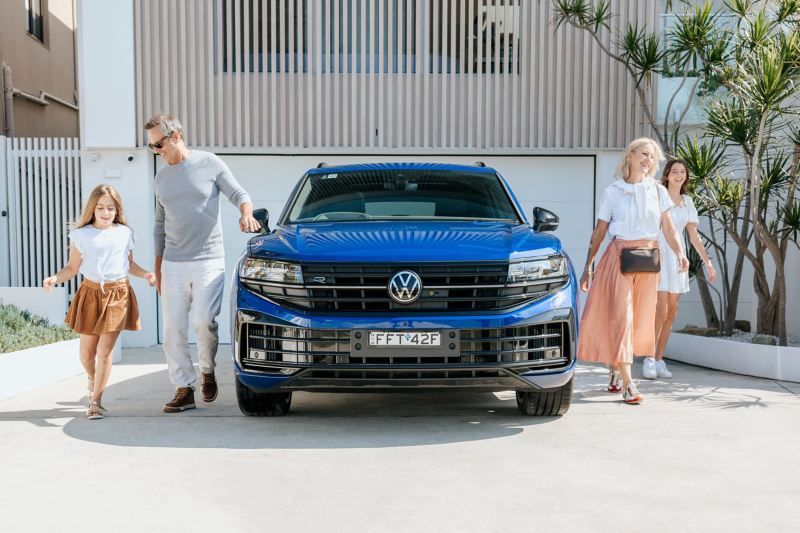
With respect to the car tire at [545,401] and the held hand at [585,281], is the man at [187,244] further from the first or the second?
the held hand at [585,281]

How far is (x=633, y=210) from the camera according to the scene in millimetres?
5996

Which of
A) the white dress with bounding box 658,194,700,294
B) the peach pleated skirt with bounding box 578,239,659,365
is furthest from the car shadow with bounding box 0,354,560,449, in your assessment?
the white dress with bounding box 658,194,700,294

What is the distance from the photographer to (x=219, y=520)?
11.6 ft

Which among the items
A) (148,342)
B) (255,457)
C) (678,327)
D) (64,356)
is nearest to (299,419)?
(255,457)

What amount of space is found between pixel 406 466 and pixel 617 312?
7.31 feet

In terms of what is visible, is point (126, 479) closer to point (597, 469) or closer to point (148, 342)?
point (597, 469)

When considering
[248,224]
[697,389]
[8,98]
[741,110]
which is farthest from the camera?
[8,98]

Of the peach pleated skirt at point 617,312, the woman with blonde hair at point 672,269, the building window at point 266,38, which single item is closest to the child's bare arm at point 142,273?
the peach pleated skirt at point 617,312

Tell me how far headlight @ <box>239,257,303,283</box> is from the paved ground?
0.88 metres

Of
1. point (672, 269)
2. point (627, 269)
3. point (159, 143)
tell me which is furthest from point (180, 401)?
point (672, 269)

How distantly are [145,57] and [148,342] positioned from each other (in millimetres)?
3263

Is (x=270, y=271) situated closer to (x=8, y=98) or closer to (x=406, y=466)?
(x=406, y=466)

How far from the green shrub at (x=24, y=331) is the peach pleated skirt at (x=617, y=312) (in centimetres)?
456

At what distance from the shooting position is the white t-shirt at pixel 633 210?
19.6 ft
